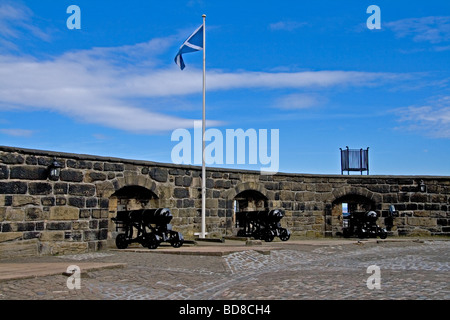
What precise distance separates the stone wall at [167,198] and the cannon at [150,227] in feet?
2.25

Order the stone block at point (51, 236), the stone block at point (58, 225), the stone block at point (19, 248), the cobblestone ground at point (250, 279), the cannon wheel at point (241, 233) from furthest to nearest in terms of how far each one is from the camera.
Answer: the cannon wheel at point (241, 233) < the stone block at point (58, 225) < the stone block at point (51, 236) < the stone block at point (19, 248) < the cobblestone ground at point (250, 279)

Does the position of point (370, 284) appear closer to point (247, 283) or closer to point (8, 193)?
point (247, 283)

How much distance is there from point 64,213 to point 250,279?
249 inches

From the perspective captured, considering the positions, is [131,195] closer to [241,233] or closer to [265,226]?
[241,233]

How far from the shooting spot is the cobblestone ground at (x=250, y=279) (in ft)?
19.9

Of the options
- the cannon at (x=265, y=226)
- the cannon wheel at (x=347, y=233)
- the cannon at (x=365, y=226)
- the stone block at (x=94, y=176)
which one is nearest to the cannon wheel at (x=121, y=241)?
the stone block at (x=94, y=176)

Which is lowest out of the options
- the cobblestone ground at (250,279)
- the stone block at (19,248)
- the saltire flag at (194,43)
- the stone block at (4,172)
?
the cobblestone ground at (250,279)

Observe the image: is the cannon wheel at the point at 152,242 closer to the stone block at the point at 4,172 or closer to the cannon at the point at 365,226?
the stone block at the point at 4,172

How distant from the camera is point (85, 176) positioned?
1268 cm

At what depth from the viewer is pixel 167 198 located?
14734 mm

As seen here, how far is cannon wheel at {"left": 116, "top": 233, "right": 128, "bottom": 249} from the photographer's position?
12718 millimetres

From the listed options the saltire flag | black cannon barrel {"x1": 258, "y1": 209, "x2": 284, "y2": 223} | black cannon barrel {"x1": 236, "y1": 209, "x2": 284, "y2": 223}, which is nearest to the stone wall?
black cannon barrel {"x1": 236, "y1": 209, "x2": 284, "y2": 223}

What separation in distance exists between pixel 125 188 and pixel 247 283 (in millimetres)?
7904
